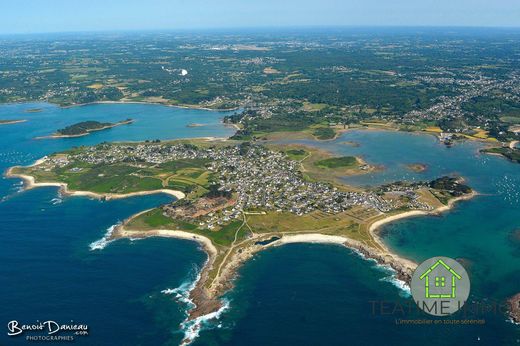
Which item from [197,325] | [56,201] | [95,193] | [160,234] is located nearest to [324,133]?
[95,193]

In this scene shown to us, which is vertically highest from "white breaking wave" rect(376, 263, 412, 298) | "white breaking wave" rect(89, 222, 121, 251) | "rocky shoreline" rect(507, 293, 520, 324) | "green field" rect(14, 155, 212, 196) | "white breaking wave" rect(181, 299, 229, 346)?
"green field" rect(14, 155, 212, 196)

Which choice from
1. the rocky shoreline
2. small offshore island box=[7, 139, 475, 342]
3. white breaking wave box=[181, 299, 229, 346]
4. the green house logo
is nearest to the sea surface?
white breaking wave box=[181, 299, 229, 346]

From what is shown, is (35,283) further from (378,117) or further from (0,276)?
(378,117)

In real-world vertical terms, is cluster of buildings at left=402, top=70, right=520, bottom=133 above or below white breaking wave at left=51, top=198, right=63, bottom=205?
above

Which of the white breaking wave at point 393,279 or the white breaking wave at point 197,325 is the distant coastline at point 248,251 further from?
the white breaking wave at point 197,325

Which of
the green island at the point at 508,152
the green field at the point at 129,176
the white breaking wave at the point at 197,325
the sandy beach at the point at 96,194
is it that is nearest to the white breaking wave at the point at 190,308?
Answer: the white breaking wave at the point at 197,325

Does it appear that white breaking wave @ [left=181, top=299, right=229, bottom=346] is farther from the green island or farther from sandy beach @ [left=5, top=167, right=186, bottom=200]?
the green island

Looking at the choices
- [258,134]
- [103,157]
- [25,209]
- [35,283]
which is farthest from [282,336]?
[258,134]
